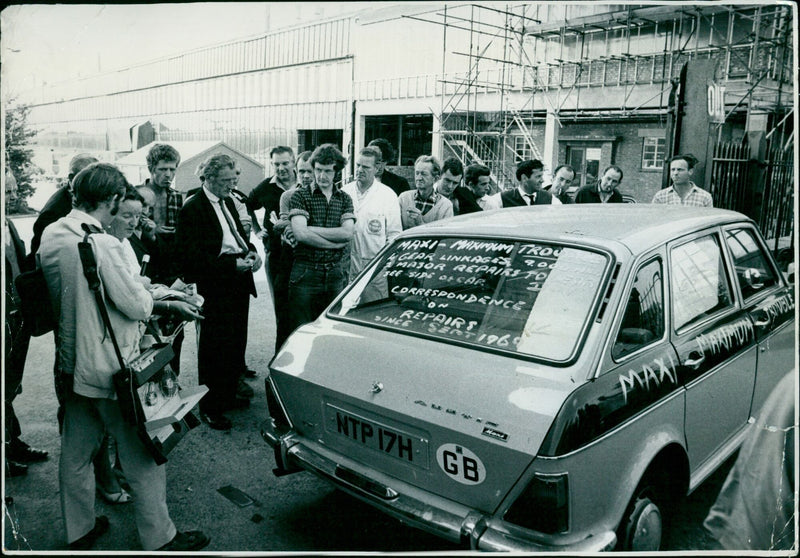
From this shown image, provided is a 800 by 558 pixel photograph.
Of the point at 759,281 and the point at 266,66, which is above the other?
the point at 266,66

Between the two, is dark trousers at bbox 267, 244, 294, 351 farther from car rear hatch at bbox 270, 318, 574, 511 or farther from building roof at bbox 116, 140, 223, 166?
car rear hatch at bbox 270, 318, 574, 511

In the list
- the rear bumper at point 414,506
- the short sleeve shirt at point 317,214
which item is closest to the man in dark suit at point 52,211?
the short sleeve shirt at point 317,214

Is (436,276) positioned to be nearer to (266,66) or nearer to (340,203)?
(340,203)

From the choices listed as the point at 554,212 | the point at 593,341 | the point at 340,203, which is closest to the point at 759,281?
the point at 554,212

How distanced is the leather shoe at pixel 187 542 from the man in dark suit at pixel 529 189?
449 cm

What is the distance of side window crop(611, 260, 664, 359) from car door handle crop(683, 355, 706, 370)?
194mm

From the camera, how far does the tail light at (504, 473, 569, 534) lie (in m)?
2.09

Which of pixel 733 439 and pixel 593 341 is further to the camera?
pixel 733 439

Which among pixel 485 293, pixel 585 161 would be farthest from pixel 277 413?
pixel 585 161

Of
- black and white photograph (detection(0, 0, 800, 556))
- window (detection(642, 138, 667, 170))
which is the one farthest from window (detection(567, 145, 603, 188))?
black and white photograph (detection(0, 0, 800, 556))

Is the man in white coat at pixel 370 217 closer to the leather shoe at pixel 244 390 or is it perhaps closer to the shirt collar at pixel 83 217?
the leather shoe at pixel 244 390

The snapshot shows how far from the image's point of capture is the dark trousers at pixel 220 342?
14.3ft

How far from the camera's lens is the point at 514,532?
2.16 meters

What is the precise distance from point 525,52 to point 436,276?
1757 centimetres
